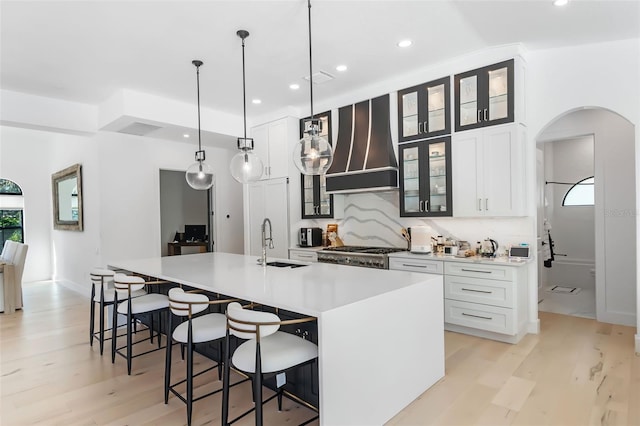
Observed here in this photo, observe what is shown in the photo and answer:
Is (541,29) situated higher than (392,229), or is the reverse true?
(541,29)

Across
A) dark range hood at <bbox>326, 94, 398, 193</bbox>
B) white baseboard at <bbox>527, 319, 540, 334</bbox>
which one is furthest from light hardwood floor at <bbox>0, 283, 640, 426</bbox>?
dark range hood at <bbox>326, 94, 398, 193</bbox>

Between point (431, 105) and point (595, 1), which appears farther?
point (431, 105)

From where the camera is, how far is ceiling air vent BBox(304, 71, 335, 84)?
4.21 meters

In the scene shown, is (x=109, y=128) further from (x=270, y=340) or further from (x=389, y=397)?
(x=389, y=397)

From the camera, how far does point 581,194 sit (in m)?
6.50

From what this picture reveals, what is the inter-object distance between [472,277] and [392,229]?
145 cm

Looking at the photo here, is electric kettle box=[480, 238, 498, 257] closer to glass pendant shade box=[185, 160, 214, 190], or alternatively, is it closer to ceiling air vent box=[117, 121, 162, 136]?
glass pendant shade box=[185, 160, 214, 190]

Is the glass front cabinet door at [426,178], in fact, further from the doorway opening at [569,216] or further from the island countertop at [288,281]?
the doorway opening at [569,216]

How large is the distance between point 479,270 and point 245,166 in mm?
2552

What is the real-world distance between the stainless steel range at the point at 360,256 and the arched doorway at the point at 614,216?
2.20m

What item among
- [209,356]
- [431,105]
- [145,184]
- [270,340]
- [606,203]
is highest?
[431,105]

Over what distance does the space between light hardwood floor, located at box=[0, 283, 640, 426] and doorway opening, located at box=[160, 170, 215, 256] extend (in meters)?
4.03

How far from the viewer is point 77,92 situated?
15.5 feet

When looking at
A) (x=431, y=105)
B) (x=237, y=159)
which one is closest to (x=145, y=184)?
(x=237, y=159)
